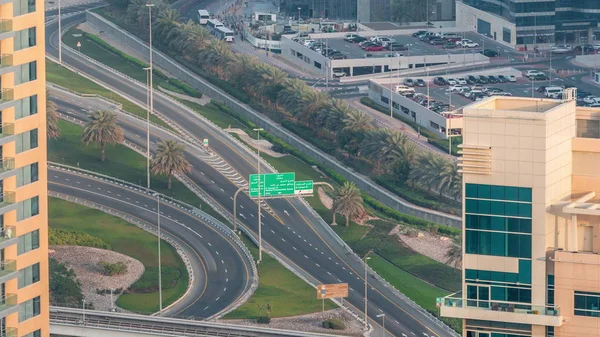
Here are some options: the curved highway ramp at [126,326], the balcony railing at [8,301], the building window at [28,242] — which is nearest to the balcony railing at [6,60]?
the building window at [28,242]

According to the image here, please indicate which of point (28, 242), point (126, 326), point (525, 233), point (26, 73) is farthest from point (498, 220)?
point (126, 326)

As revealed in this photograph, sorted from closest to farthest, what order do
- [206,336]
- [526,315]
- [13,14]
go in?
[526,315] < [13,14] < [206,336]

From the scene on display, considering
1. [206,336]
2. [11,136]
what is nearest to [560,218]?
[11,136]

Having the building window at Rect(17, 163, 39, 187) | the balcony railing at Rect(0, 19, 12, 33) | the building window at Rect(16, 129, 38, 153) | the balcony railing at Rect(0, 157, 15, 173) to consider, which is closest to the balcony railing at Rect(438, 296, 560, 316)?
the building window at Rect(17, 163, 39, 187)

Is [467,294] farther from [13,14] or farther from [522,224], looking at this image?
[13,14]

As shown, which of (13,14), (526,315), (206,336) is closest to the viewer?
(526,315)

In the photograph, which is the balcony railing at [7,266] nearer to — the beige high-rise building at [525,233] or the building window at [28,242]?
the building window at [28,242]

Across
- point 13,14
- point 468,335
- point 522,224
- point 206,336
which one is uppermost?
point 13,14

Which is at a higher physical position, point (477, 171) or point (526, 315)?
point (477, 171)
